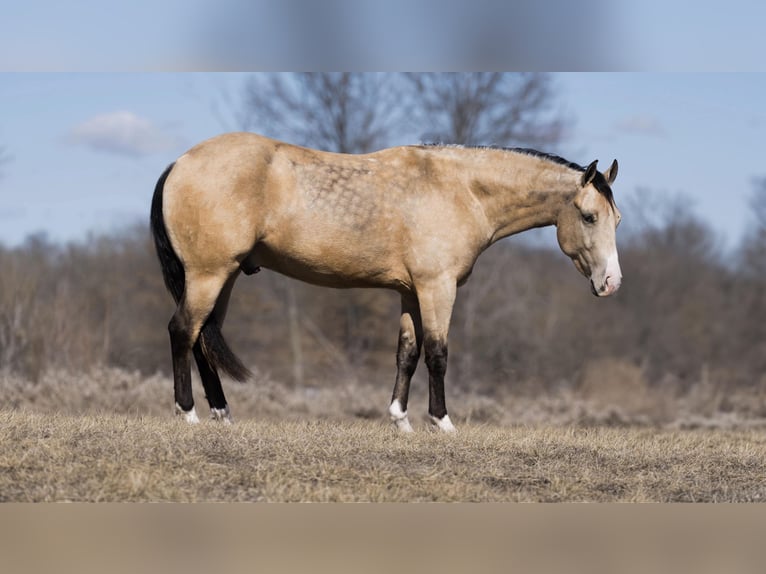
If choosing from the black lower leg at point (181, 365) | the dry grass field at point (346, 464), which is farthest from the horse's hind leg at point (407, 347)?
the black lower leg at point (181, 365)

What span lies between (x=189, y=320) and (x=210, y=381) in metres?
0.69

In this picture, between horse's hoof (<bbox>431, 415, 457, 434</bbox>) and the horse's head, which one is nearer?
horse's hoof (<bbox>431, 415, 457, 434</bbox>)

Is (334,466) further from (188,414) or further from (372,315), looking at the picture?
(372,315)

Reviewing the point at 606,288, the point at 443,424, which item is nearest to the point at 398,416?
the point at 443,424

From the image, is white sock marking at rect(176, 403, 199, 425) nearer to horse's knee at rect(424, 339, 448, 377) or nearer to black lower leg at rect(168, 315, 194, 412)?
black lower leg at rect(168, 315, 194, 412)

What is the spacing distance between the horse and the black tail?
0.01m

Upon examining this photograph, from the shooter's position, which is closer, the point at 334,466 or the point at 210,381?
the point at 334,466

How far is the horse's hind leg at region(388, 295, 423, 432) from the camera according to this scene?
8.32 meters

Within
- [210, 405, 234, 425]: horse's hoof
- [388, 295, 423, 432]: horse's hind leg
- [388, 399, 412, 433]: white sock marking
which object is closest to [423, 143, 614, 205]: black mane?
[388, 295, 423, 432]: horse's hind leg

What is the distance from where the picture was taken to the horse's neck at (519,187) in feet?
28.1

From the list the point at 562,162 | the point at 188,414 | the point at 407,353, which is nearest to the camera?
the point at 188,414

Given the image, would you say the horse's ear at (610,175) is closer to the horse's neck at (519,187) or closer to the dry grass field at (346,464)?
the horse's neck at (519,187)

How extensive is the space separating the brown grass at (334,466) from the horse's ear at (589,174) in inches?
96.6

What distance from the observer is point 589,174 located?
27.2 ft
